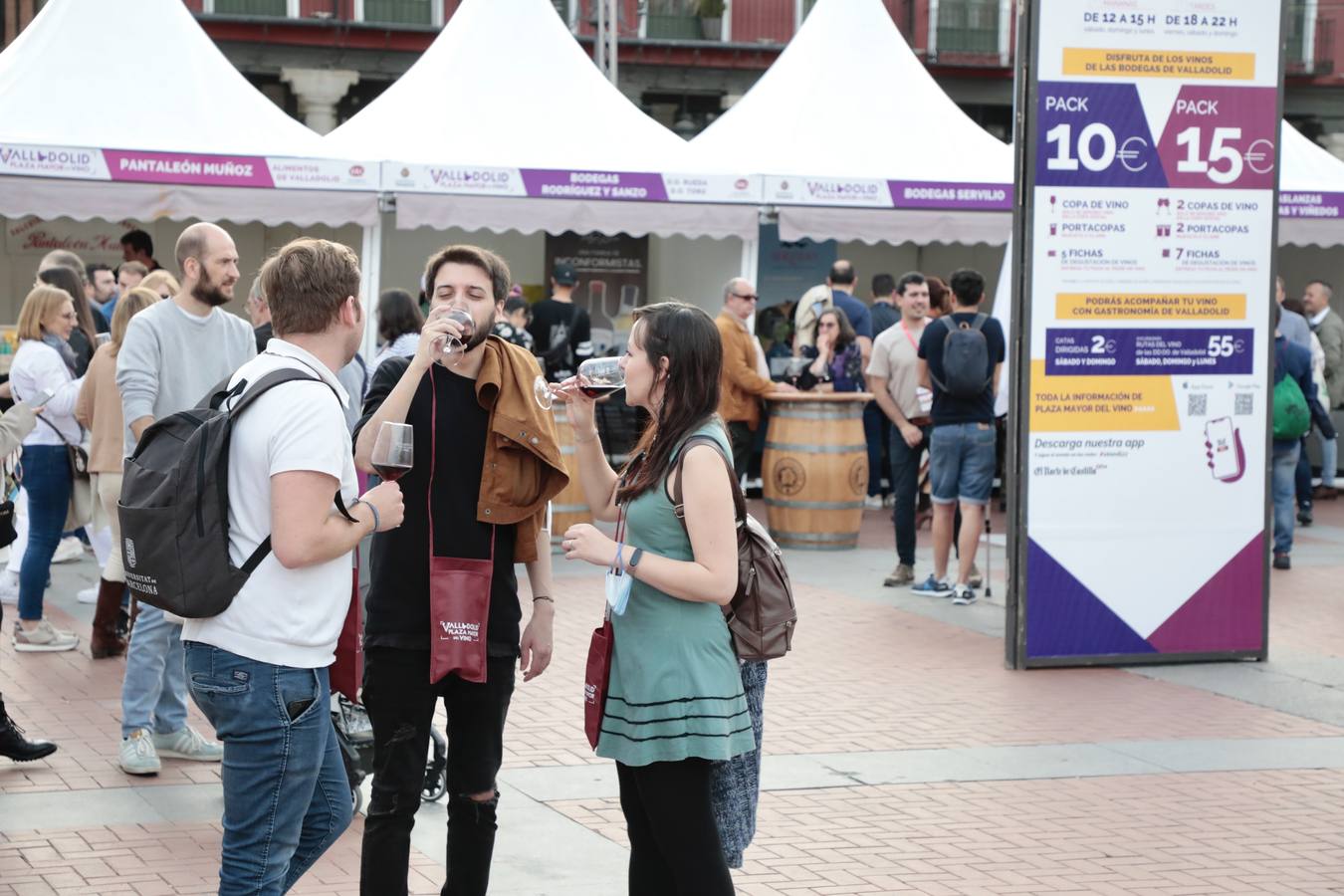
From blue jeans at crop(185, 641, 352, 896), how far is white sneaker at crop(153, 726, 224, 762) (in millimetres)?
2991

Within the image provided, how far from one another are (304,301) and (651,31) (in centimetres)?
3030

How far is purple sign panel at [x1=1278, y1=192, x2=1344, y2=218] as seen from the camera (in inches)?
613

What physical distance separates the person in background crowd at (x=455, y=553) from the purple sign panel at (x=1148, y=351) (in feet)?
15.5

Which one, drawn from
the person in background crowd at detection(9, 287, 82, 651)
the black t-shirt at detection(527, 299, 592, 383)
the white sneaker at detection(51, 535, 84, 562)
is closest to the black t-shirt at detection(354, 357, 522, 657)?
the person in background crowd at detection(9, 287, 82, 651)

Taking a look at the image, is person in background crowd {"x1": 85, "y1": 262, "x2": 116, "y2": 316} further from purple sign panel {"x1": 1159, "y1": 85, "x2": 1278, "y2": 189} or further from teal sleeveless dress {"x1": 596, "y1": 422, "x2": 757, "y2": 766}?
teal sleeveless dress {"x1": 596, "y1": 422, "x2": 757, "y2": 766}

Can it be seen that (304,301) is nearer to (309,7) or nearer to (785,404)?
(785,404)

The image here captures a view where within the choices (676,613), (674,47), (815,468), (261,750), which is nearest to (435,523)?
(676,613)

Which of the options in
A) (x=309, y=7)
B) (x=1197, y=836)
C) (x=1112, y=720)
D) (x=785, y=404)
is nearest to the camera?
(x=1197, y=836)

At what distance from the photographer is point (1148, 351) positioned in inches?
335

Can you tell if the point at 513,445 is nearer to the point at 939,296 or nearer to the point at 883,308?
the point at 939,296

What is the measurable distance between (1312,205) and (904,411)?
20.8 feet

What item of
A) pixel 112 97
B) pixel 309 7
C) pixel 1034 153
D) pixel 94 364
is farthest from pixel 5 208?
pixel 309 7

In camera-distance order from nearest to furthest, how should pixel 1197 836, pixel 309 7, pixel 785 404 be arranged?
pixel 1197 836 < pixel 785 404 < pixel 309 7

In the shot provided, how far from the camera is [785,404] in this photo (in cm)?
1250
